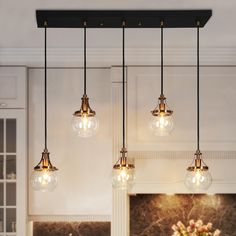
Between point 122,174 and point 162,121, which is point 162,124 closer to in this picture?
point 162,121

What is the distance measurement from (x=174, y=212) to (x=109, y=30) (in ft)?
5.60

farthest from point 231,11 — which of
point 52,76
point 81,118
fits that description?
point 52,76

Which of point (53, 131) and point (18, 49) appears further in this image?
point (53, 131)

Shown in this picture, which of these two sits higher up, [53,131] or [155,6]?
[155,6]

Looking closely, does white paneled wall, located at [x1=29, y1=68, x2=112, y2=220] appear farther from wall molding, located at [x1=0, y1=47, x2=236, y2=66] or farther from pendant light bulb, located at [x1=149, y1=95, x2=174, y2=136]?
pendant light bulb, located at [x1=149, y1=95, x2=174, y2=136]

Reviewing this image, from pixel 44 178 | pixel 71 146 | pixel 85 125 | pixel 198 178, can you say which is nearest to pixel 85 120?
pixel 85 125

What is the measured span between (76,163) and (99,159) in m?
0.17

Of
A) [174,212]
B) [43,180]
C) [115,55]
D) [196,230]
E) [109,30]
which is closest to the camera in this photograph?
[43,180]

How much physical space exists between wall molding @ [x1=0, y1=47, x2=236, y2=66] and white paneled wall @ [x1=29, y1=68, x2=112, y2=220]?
24 centimetres

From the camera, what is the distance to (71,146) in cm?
354

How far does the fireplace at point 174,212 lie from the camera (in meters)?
3.76

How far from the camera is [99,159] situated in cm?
354

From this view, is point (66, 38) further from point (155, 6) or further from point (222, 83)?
point (222, 83)

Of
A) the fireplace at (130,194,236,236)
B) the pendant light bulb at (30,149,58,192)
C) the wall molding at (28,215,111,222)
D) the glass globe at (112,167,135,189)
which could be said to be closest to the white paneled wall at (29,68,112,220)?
the wall molding at (28,215,111,222)
